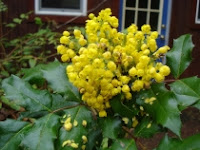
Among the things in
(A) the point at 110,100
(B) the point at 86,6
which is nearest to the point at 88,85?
(A) the point at 110,100

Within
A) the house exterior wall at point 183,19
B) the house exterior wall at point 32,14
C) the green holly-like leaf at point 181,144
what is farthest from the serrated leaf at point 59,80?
the house exterior wall at point 183,19

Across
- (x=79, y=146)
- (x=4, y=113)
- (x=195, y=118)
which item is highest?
(x=79, y=146)

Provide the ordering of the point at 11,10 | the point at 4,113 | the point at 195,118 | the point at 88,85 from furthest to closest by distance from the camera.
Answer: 1. the point at 195,118
2. the point at 11,10
3. the point at 4,113
4. the point at 88,85

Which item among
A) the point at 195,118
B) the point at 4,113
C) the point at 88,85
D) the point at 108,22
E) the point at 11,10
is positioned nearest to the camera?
the point at 88,85

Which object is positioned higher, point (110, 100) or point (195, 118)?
point (110, 100)

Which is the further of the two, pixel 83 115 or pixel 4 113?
pixel 4 113

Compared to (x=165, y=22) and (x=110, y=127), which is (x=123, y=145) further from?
(x=165, y=22)

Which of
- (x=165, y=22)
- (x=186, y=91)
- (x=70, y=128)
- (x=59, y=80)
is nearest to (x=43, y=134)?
(x=70, y=128)

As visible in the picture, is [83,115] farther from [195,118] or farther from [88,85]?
[195,118]
